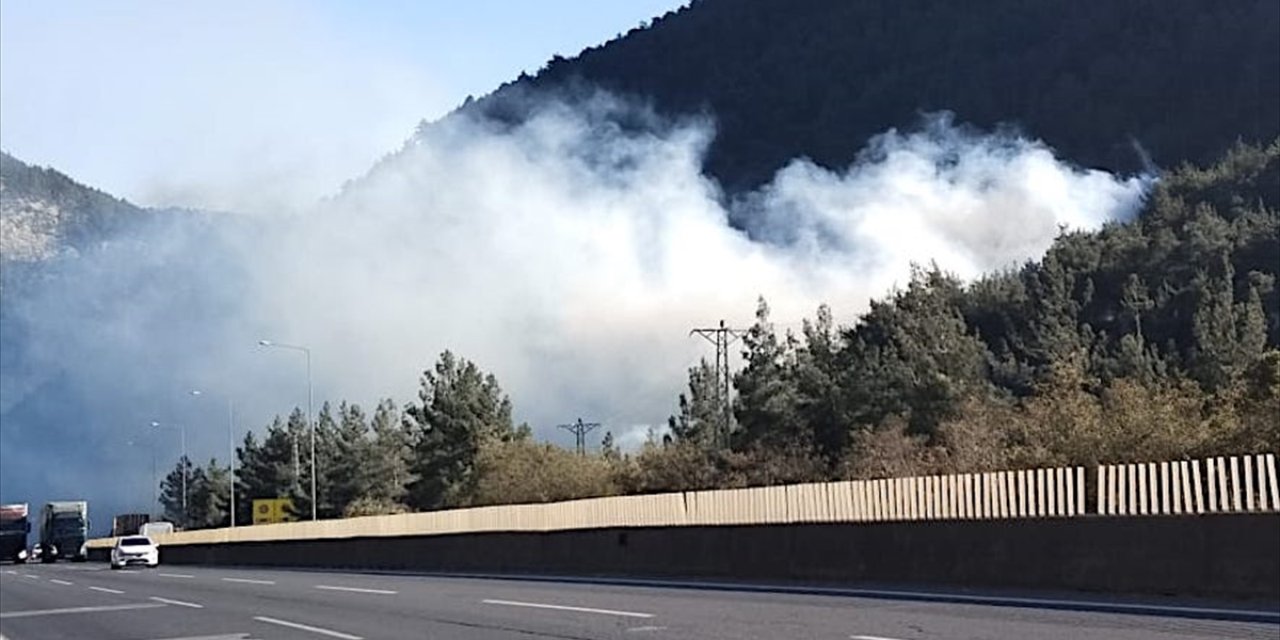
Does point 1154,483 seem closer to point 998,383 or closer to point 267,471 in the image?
point 998,383

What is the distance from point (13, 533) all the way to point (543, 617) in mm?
81528

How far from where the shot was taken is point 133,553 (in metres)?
67.9

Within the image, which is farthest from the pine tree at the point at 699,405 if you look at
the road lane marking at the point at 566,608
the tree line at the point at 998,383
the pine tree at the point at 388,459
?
the road lane marking at the point at 566,608

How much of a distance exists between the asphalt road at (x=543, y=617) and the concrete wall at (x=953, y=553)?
1847 mm

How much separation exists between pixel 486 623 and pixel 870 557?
27.6 feet

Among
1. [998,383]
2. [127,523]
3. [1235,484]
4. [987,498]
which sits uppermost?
[998,383]

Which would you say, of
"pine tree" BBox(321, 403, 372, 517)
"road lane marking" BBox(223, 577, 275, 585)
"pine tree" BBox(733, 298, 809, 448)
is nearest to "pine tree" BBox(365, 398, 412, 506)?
"pine tree" BBox(321, 403, 372, 517)

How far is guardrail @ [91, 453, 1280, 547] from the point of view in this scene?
23.2 meters

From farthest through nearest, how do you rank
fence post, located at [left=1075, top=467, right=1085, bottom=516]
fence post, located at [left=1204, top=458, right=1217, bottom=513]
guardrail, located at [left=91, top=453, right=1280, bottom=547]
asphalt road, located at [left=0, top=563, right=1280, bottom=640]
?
fence post, located at [left=1075, top=467, right=1085, bottom=516], fence post, located at [left=1204, top=458, right=1217, bottom=513], guardrail, located at [left=91, top=453, right=1280, bottom=547], asphalt road, located at [left=0, top=563, right=1280, bottom=640]

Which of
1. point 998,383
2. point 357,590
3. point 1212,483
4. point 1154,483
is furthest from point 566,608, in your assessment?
point 998,383

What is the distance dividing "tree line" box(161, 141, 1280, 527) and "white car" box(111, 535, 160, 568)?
19379 mm

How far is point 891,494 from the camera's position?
28.1 meters

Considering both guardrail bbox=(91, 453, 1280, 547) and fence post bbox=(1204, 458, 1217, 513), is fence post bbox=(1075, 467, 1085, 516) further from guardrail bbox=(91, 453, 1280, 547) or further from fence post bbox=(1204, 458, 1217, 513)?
fence post bbox=(1204, 458, 1217, 513)

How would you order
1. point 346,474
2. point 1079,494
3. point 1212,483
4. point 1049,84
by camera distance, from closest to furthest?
point 1212,483 → point 1079,494 → point 346,474 → point 1049,84
